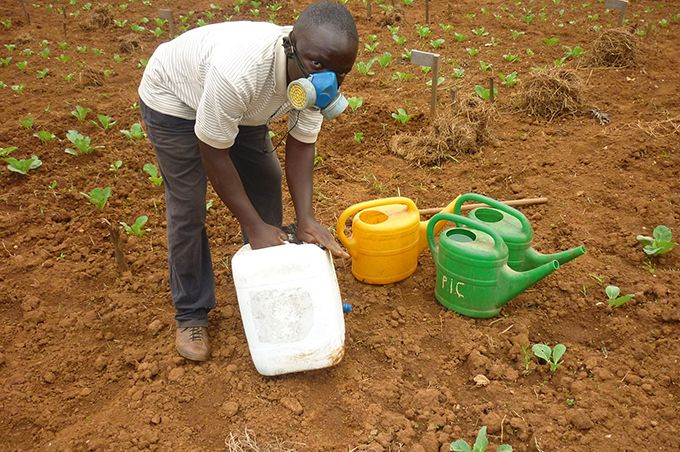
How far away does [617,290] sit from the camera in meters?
2.80

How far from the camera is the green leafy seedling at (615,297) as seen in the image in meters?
2.74

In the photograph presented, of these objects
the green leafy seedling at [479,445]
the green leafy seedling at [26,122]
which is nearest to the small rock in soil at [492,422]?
the green leafy seedling at [479,445]

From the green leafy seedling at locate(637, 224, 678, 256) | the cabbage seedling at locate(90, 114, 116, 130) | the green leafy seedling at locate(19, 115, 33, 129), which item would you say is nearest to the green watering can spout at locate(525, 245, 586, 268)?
the green leafy seedling at locate(637, 224, 678, 256)

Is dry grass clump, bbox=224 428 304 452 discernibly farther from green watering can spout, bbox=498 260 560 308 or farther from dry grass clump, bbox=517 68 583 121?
dry grass clump, bbox=517 68 583 121

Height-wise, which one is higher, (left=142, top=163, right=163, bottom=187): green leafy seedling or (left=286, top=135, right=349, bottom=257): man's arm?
(left=286, top=135, right=349, bottom=257): man's arm

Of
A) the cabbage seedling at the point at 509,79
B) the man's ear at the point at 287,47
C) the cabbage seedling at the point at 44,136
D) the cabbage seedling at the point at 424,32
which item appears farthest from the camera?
the cabbage seedling at the point at 424,32

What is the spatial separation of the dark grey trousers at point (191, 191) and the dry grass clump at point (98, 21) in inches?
292

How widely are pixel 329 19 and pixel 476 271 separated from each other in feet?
4.38

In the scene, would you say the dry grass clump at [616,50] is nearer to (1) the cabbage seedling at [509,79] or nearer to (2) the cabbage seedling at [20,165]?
(1) the cabbage seedling at [509,79]

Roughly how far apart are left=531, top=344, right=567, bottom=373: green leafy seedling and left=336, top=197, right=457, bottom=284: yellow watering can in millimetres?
786

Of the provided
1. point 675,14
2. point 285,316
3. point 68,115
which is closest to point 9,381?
point 285,316

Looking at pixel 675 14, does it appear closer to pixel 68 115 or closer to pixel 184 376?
pixel 68 115

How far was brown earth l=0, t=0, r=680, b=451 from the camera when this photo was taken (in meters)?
2.27

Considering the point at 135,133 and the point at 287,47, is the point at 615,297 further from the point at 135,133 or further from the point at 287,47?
the point at 135,133
